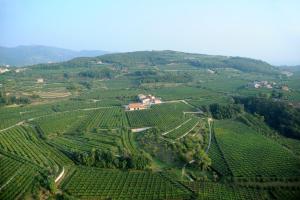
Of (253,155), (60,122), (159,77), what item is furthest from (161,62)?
(253,155)

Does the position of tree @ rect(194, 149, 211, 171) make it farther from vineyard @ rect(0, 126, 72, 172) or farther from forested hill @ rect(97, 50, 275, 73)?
forested hill @ rect(97, 50, 275, 73)

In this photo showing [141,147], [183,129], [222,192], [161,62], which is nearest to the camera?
[222,192]

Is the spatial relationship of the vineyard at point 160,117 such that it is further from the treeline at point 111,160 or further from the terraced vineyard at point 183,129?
the treeline at point 111,160

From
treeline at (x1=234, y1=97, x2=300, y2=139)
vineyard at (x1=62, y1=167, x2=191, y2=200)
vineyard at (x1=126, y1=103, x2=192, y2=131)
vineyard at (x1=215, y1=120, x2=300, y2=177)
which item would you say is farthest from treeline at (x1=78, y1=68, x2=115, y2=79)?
vineyard at (x1=62, y1=167, x2=191, y2=200)

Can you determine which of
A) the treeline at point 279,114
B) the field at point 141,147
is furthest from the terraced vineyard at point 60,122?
the treeline at point 279,114

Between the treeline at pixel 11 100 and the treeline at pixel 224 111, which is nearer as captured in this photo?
the treeline at pixel 224 111

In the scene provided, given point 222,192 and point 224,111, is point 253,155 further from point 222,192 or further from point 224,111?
point 224,111

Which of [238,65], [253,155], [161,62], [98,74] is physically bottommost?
[98,74]
